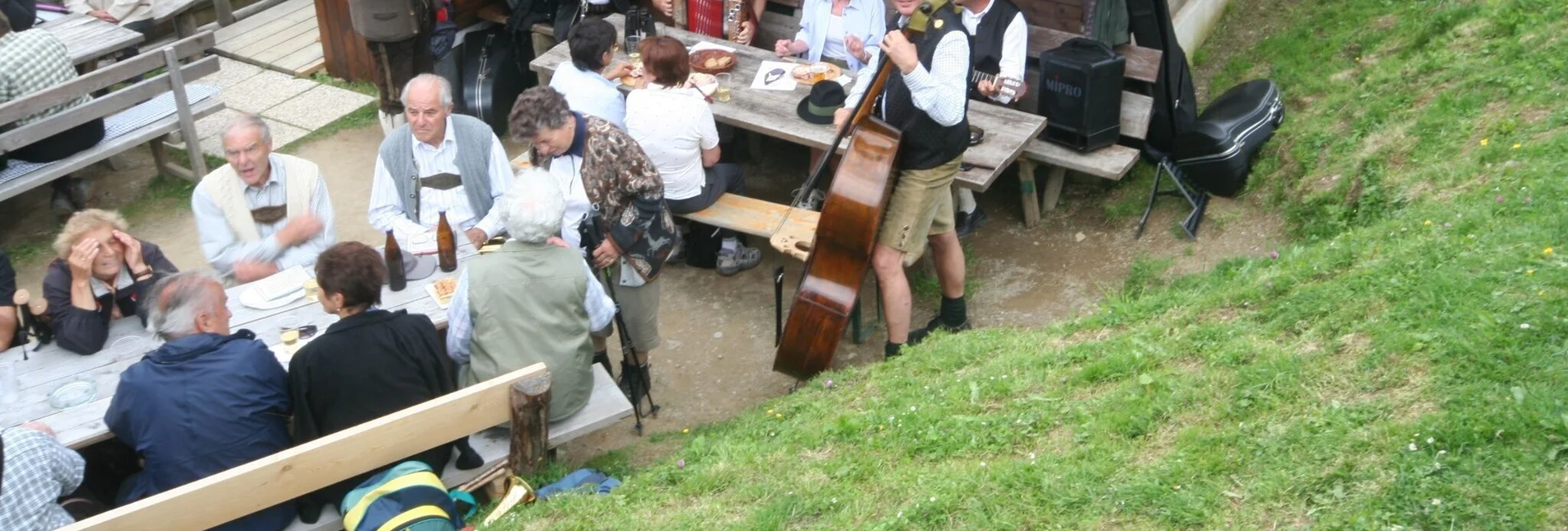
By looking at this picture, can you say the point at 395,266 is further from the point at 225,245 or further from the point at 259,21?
the point at 259,21

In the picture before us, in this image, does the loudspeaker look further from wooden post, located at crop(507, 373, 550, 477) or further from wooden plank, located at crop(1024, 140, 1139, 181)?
wooden post, located at crop(507, 373, 550, 477)

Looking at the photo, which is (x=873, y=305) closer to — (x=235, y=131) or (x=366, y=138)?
(x=235, y=131)

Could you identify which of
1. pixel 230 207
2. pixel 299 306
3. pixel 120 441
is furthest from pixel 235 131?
pixel 120 441

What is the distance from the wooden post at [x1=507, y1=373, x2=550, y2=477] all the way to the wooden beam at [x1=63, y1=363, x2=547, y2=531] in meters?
0.04

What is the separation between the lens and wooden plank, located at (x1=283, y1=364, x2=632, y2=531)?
4.47 metres

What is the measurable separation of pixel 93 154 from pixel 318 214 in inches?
100

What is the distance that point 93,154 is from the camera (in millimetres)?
6898

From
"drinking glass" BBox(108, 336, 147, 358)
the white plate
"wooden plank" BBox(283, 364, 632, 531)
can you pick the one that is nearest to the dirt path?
"wooden plank" BBox(283, 364, 632, 531)

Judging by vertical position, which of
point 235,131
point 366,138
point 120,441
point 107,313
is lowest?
point 366,138

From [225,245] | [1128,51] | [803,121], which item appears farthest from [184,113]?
[1128,51]

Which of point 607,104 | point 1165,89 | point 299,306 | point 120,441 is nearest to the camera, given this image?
point 120,441

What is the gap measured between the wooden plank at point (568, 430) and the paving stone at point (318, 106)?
4422 mm

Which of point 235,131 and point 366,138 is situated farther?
point 366,138

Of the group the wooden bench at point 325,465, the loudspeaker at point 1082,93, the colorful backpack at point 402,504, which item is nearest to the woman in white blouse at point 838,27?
the loudspeaker at point 1082,93
